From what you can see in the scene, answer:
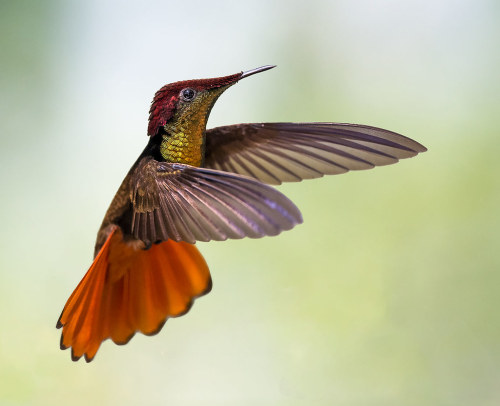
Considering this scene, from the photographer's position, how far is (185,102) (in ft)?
2.09

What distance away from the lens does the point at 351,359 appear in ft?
4.65

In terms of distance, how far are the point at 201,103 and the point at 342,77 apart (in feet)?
2.88

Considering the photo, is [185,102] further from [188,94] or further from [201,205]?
[201,205]

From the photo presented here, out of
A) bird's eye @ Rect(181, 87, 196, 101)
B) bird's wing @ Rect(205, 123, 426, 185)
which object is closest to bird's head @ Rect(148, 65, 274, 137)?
bird's eye @ Rect(181, 87, 196, 101)

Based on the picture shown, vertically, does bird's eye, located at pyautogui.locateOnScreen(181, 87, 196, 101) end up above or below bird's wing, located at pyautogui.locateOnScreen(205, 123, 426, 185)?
above

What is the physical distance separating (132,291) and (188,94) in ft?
0.89

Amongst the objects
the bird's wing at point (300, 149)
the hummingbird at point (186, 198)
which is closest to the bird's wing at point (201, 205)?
the hummingbird at point (186, 198)

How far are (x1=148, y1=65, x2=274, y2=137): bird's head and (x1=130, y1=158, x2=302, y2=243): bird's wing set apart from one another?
5 cm

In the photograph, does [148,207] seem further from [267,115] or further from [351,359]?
[351,359]

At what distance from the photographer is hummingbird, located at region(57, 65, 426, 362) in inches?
21.8

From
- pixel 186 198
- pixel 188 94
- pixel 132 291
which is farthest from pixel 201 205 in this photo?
pixel 132 291

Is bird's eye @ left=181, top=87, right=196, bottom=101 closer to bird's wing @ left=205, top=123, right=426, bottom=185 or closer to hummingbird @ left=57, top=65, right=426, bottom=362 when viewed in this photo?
hummingbird @ left=57, top=65, right=426, bottom=362

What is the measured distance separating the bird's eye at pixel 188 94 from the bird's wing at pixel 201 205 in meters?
0.07

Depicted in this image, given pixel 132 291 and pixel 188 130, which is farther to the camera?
pixel 132 291
